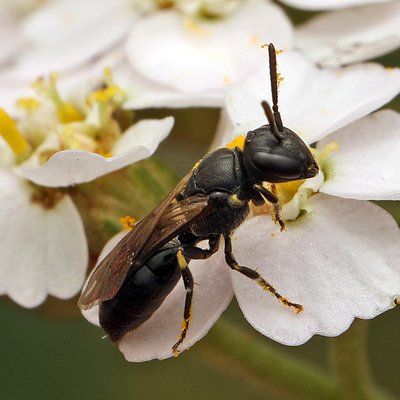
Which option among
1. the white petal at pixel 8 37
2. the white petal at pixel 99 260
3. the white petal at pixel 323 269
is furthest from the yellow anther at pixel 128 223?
the white petal at pixel 8 37

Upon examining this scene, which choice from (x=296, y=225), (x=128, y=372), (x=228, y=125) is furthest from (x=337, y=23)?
(x=128, y=372)

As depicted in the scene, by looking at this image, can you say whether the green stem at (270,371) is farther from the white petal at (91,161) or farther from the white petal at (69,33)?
the white petal at (69,33)

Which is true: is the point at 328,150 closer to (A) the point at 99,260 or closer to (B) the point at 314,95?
(B) the point at 314,95

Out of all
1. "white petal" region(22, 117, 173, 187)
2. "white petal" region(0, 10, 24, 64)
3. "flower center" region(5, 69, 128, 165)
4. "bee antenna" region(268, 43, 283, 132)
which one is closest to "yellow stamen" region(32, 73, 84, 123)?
"flower center" region(5, 69, 128, 165)

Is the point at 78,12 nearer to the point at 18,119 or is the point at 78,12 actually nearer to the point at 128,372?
the point at 18,119

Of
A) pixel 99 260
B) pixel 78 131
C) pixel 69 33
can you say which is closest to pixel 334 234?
pixel 99 260
